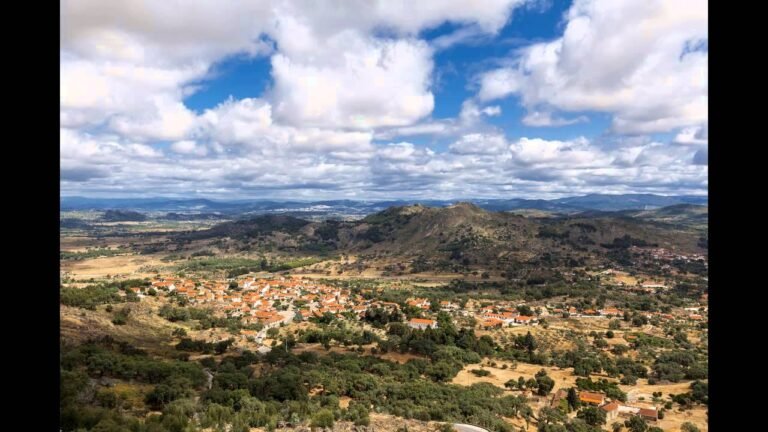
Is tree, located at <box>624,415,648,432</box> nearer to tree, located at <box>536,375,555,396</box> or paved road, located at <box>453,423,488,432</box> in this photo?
tree, located at <box>536,375,555,396</box>

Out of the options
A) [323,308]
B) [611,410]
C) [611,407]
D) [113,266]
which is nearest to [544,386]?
[611,407]

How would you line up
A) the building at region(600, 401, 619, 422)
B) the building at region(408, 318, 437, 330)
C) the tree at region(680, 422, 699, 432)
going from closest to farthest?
1. the tree at region(680, 422, 699, 432)
2. the building at region(600, 401, 619, 422)
3. the building at region(408, 318, 437, 330)

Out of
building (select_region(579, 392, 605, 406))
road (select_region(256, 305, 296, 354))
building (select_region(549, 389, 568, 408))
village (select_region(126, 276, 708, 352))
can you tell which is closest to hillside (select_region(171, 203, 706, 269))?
village (select_region(126, 276, 708, 352))

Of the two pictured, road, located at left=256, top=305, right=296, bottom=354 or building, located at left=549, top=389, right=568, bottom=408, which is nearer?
building, located at left=549, top=389, right=568, bottom=408

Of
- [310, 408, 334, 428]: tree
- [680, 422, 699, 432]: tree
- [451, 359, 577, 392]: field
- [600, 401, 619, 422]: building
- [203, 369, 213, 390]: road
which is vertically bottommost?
→ [451, 359, 577, 392]: field

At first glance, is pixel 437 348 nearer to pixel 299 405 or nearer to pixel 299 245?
pixel 299 405

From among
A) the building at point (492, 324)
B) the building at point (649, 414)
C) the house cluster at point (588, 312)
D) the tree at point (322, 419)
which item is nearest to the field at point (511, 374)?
the building at point (649, 414)

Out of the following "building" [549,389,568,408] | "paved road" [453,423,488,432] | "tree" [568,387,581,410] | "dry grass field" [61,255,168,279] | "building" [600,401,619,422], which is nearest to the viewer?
"paved road" [453,423,488,432]
